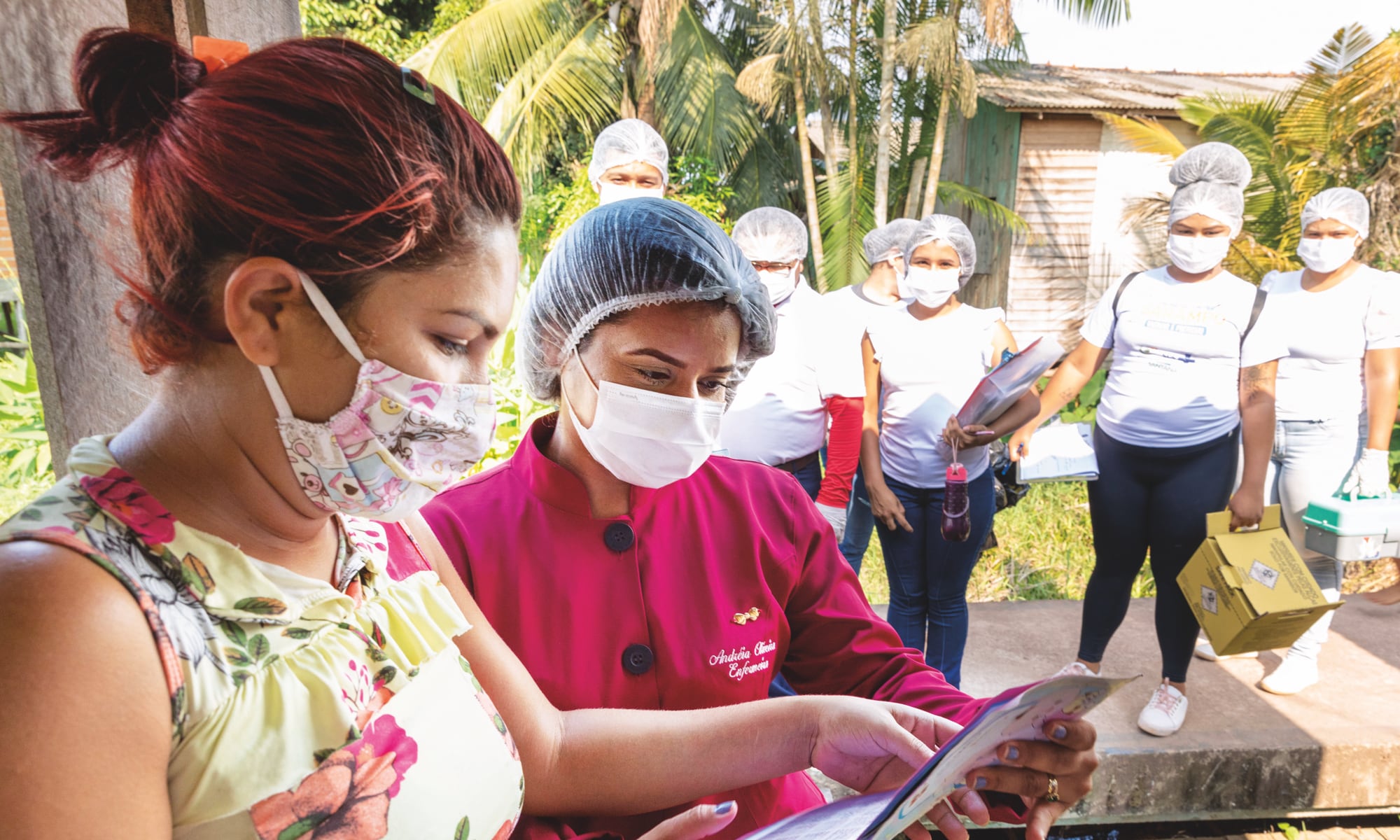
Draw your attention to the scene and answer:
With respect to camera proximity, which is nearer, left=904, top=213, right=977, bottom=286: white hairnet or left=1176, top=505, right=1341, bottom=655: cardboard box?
left=1176, top=505, right=1341, bottom=655: cardboard box

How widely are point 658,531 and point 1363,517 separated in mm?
3277

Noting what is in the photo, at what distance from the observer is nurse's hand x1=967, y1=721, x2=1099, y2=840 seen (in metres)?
1.24

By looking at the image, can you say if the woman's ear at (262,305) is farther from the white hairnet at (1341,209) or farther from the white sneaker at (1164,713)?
the white hairnet at (1341,209)

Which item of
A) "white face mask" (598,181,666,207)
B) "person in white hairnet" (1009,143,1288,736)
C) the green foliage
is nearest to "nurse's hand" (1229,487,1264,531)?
"person in white hairnet" (1009,143,1288,736)

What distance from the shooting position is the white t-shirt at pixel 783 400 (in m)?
3.61

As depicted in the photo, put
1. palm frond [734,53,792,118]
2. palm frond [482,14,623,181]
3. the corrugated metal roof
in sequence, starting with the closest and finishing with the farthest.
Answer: palm frond [734,53,792,118] < the corrugated metal roof < palm frond [482,14,623,181]

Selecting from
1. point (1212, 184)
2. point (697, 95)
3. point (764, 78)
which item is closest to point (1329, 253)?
point (1212, 184)

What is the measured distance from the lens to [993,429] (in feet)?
11.3

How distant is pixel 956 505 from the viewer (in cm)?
338

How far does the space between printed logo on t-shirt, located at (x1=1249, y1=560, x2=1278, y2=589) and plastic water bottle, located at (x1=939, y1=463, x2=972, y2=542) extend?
98 cm

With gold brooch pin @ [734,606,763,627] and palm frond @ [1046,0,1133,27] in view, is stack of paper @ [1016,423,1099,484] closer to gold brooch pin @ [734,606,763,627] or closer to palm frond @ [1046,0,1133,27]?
gold brooch pin @ [734,606,763,627]

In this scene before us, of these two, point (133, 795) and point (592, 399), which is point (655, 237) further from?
point (133, 795)

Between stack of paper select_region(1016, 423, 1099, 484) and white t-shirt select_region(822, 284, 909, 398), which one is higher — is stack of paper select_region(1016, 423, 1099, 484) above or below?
below

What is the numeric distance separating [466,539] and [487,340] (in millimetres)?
505
